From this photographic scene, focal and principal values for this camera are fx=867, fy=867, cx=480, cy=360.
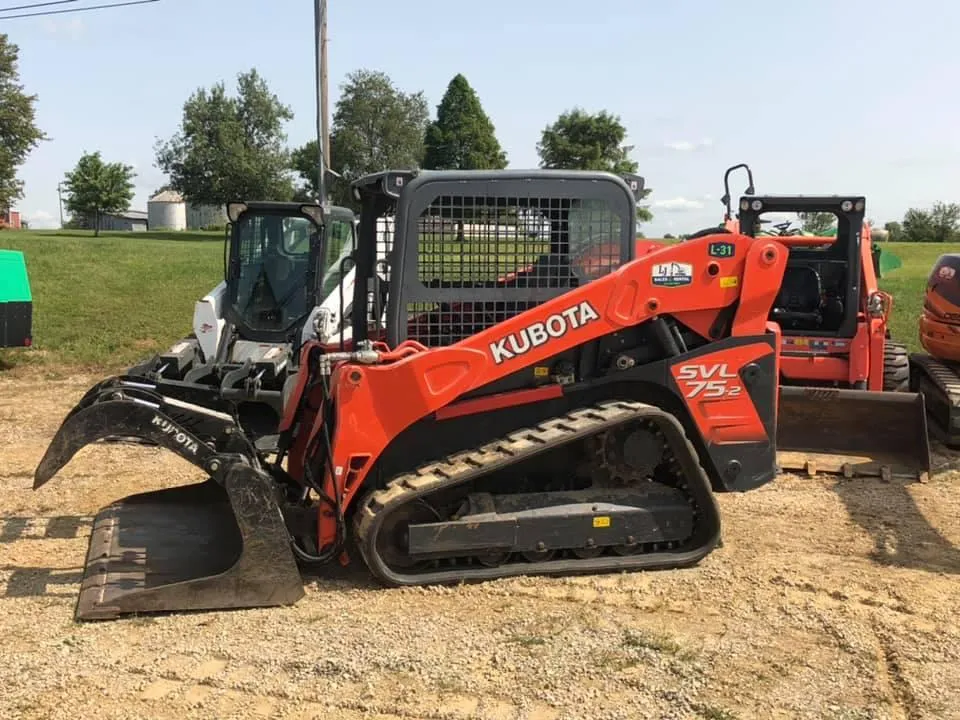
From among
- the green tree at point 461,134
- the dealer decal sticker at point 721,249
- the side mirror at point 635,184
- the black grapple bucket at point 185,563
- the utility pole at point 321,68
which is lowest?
the black grapple bucket at point 185,563

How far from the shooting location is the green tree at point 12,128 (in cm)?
4372

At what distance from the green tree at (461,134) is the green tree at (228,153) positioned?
10.9 meters

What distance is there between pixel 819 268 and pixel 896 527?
11.8ft

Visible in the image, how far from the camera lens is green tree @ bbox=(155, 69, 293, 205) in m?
59.4

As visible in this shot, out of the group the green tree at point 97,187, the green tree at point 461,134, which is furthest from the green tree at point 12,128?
the green tree at point 461,134

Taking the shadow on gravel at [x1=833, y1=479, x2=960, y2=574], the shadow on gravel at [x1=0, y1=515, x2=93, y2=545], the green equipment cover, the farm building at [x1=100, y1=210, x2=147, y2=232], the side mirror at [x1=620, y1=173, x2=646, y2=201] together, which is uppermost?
the farm building at [x1=100, y1=210, x2=147, y2=232]

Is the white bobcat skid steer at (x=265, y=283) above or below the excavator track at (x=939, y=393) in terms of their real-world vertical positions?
above

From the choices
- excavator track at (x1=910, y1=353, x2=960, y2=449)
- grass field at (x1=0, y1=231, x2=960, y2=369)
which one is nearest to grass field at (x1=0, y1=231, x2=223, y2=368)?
grass field at (x1=0, y1=231, x2=960, y2=369)

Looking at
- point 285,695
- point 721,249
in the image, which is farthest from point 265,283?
point 285,695

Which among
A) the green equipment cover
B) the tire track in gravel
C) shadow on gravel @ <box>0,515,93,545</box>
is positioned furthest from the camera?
the green equipment cover

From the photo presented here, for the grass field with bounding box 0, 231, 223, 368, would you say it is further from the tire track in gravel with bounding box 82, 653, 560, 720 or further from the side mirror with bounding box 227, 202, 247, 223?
the tire track in gravel with bounding box 82, 653, 560, 720

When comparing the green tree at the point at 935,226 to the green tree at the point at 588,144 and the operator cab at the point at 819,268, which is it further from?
the operator cab at the point at 819,268

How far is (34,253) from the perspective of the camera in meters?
22.6

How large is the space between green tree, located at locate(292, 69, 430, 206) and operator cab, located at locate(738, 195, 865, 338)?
56344mm
